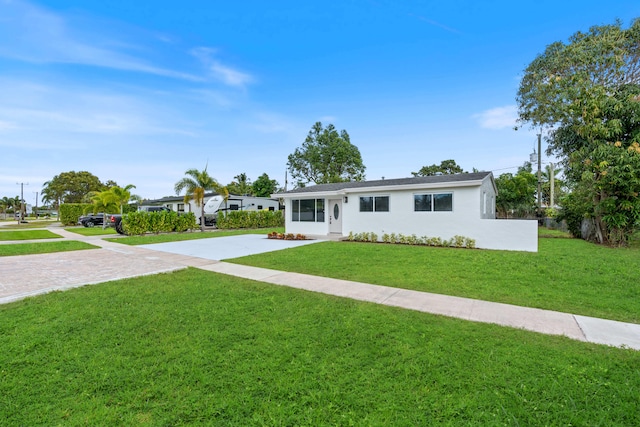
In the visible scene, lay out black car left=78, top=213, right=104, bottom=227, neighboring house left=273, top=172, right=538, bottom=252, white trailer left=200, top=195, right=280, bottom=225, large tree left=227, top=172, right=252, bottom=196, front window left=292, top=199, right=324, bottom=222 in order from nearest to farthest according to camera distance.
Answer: neighboring house left=273, top=172, right=538, bottom=252
front window left=292, top=199, right=324, bottom=222
white trailer left=200, top=195, right=280, bottom=225
black car left=78, top=213, right=104, bottom=227
large tree left=227, top=172, right=252, bottom=196

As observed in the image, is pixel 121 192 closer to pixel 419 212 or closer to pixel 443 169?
pixel 419 212

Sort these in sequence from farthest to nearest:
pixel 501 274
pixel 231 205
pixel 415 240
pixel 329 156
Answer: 1. pixel 329 156
2. pixel 231 205
3. pixel 415 240
4. pixel 501 274

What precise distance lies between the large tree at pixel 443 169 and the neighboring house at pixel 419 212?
2912 cm

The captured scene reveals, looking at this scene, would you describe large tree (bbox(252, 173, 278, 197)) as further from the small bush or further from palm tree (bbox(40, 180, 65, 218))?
palm tree (bbox(40, 180, 65, 218))

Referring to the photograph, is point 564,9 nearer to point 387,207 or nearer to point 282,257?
point 387,207

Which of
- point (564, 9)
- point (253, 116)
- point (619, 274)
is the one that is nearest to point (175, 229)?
point (253, 116)

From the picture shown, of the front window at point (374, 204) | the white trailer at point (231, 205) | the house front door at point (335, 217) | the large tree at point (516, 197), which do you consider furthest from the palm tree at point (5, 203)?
the large tree at point (516, 197)

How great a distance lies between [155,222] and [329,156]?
22309 millimetres

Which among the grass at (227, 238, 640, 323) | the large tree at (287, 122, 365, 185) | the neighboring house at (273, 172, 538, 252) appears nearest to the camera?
the grass at (227, 238, 640, 323)

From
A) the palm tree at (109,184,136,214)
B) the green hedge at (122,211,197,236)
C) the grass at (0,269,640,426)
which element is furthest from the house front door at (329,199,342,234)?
the palm tree at (109,184,136,214)

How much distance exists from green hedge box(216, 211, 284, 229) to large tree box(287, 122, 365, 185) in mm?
10984

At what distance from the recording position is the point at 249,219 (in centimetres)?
2470

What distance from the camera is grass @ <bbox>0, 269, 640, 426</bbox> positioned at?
7.31 feet

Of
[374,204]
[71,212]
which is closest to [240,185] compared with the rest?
[71,212]
